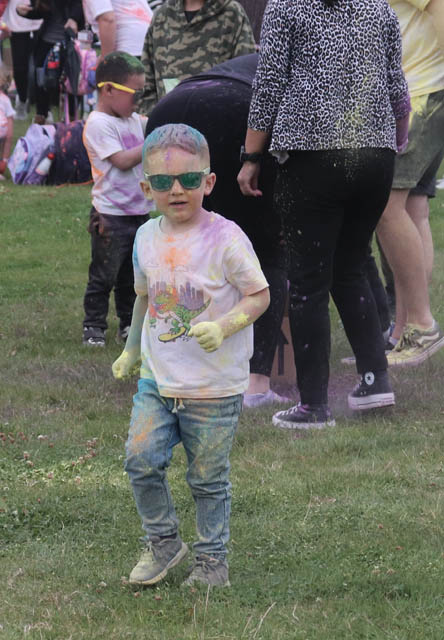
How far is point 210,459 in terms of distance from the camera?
11.0 ft

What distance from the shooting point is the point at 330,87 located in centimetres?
461

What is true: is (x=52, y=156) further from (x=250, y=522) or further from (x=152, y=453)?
(x=152, y=453)

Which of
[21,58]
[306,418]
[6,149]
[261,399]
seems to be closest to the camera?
[306,418]

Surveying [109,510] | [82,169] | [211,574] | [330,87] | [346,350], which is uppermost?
[330,87]

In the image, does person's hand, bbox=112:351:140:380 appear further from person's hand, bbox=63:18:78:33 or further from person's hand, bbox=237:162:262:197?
person's hand, bbox=63:18:78:33

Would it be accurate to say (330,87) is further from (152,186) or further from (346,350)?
(346,350)

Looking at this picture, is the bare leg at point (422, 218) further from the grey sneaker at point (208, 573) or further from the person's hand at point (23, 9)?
the person's hand at point (23, 9)

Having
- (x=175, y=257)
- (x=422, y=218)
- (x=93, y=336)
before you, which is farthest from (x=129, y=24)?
(x=175, y=257)

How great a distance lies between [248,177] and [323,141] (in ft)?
1.37

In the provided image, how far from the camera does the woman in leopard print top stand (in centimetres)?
460

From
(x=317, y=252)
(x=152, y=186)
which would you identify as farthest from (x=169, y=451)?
(x=317, y=252)

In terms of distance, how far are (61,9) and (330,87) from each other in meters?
10.4

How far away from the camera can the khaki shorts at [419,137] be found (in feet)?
19.7

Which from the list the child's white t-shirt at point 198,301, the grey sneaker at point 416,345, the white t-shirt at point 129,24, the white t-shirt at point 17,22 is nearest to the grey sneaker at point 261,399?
the grey sneaker at point 416,345
